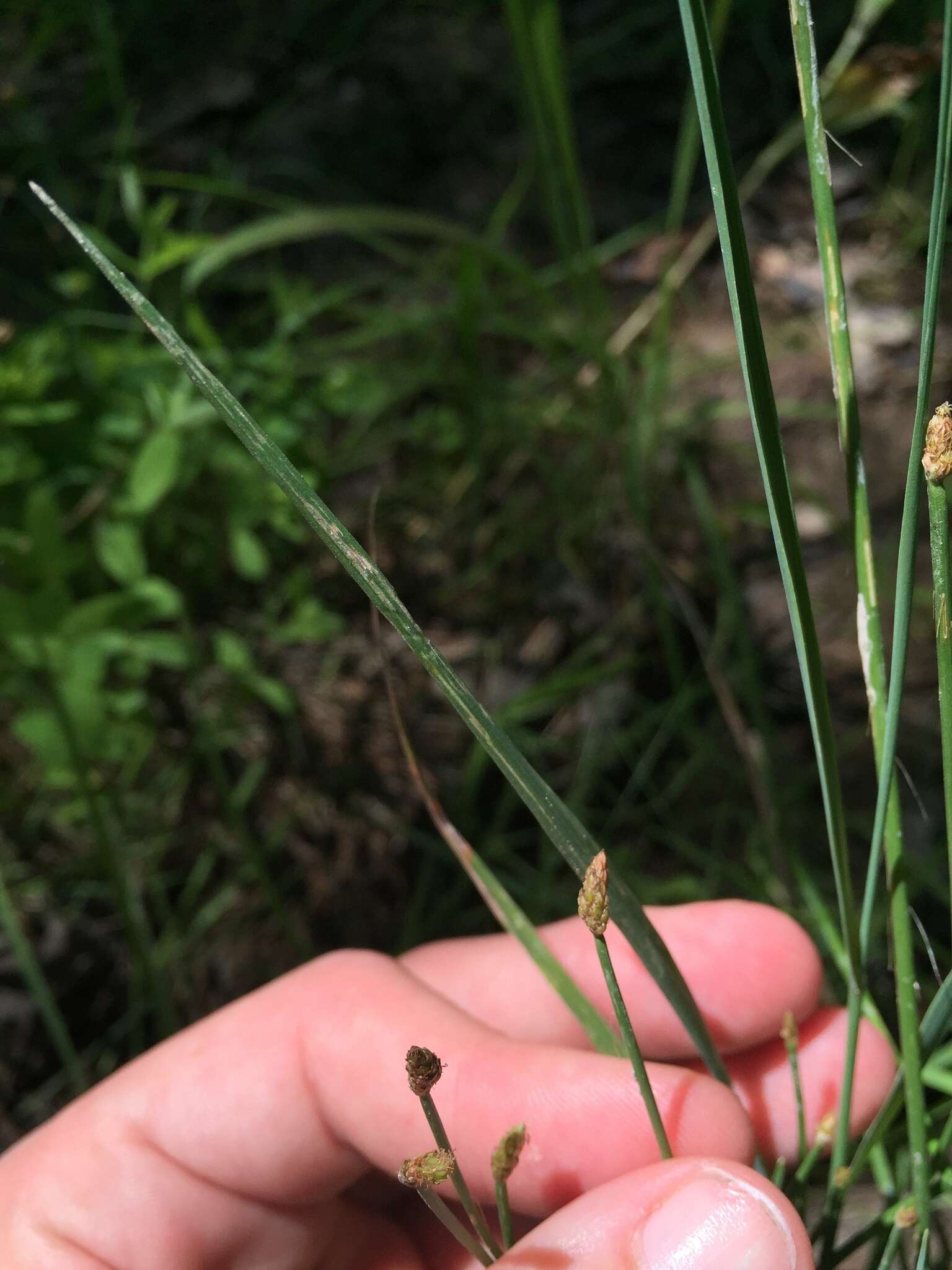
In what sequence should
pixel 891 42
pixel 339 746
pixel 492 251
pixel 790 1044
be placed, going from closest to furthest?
pixel 790 1044 → pixel 492 251 → pixel 339 746 → pixel 891 42

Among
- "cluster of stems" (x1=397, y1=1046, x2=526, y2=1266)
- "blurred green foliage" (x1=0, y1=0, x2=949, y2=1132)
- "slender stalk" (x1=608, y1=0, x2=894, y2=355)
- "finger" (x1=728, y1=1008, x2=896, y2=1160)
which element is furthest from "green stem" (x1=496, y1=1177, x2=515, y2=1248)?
"slender stalk" (x1=608, y1=0, x2=894, y2=355)

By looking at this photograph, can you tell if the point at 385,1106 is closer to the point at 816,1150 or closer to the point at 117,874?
the point at 816,1150

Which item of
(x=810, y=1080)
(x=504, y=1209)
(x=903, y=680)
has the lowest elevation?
(x=810, y=1080)

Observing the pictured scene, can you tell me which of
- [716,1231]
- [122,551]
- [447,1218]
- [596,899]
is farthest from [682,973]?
[122,551]

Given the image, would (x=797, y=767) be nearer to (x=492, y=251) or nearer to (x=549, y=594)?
(x=549, y=594)

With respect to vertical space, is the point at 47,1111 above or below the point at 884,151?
below

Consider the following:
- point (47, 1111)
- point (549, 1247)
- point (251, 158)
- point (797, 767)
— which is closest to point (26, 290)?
point (251, 158)

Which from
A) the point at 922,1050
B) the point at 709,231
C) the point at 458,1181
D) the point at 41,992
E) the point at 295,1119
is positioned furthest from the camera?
the point at 709,231
